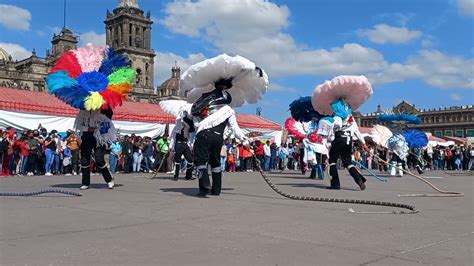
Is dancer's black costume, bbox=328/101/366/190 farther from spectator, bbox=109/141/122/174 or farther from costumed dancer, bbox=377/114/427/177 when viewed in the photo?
spectator, bbox=109/141/122/174

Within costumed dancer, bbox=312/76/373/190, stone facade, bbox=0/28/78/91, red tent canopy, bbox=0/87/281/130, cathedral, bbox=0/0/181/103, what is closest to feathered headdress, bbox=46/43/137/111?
costumed dancer, bbox=312/76/373/190

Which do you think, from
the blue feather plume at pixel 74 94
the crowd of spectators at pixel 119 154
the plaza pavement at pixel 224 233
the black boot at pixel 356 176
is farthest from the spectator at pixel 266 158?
the plaza pavement at pixel 224 233

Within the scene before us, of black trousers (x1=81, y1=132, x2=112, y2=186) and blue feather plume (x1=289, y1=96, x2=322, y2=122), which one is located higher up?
blue feather plume (x1=289, y1=96, x2=322, y2=122)

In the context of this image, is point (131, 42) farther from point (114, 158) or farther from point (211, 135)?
point (211, 135)

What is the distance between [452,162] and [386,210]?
1206 inches

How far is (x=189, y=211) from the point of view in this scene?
685 cm

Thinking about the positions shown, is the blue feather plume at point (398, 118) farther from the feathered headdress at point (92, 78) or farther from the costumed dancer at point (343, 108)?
the feathered headdress at point (92, 78)

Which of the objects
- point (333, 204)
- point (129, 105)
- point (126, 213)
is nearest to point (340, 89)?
point (333, 204)

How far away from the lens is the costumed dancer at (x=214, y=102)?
29.6ft

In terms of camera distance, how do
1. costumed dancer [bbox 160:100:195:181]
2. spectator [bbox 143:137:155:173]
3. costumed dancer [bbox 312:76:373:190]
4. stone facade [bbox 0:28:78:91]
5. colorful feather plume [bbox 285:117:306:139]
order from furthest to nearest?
stone facade [bbox 0:28:78:91]
spectator [bbox 143:137:155:173]
colorful feather plume [bbox 285:117:306:139]
costumed dancer [bbox 160:100:195:181]
costumed dancer [bbox 312:76:373:190]

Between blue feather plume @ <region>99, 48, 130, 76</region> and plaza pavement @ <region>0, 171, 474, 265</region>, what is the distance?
317cm

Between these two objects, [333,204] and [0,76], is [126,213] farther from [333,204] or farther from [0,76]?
[0,76]

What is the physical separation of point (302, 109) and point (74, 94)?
33.4 feet

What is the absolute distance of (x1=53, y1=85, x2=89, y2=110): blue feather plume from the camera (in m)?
9.58
